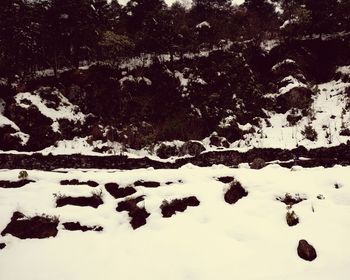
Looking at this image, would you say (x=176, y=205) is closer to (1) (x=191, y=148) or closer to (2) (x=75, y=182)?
(2) (x=75, y=182)

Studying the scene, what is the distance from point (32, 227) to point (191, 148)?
8.11 meters

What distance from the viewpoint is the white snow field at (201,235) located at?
170 inches

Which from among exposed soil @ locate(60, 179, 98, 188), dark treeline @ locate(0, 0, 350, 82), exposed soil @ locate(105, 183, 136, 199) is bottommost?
exposed soil @ locate(105, 183, 136, 199)

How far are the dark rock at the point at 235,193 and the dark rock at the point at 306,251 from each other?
1256 millimetres

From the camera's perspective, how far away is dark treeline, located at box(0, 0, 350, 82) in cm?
1838

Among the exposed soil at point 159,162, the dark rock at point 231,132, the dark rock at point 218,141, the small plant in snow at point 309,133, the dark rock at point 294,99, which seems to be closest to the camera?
the exposed soil at point 159,162

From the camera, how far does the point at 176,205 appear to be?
217 inches

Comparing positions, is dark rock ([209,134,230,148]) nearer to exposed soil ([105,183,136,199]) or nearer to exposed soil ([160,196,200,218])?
exposed soil ([105,183,136,199])

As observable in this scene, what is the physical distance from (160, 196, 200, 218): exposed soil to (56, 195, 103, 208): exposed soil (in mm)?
1100

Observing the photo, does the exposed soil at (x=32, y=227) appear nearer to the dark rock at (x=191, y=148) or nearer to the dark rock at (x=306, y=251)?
the dark rock at (x=306, y=251)

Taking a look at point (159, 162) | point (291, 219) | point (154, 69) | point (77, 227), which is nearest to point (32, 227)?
point (77, 227)

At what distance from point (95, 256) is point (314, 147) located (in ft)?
26.3

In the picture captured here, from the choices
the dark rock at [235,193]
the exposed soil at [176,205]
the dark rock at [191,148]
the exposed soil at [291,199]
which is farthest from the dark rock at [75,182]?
the dark rock at [191,148]

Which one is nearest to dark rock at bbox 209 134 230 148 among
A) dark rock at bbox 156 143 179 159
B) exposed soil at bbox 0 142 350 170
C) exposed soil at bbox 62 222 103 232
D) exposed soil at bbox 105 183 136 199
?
dark rock at bbox 156 143 179 159
